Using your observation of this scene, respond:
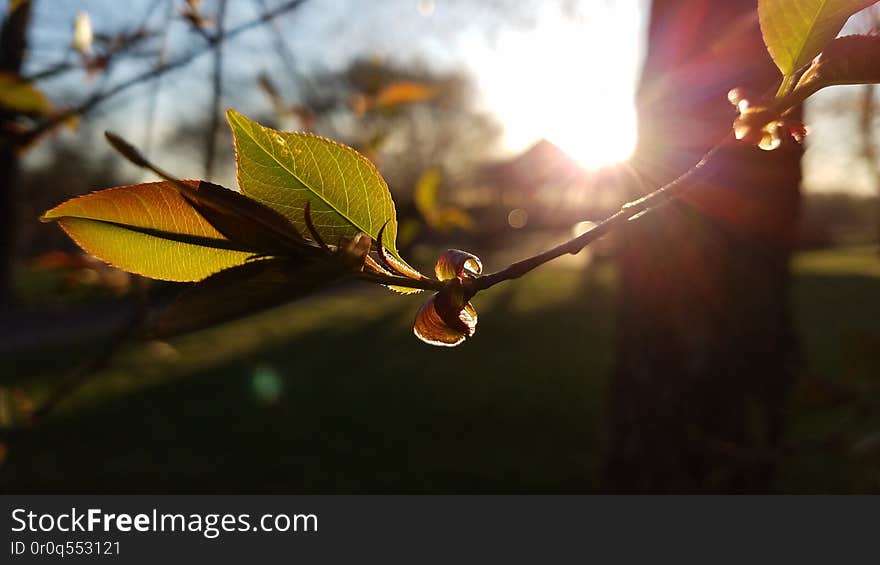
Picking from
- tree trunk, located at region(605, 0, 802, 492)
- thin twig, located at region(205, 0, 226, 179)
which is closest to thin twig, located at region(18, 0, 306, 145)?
thin twig, located at region(205, 0, 226, 179)

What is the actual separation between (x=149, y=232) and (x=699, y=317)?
246 centimetres

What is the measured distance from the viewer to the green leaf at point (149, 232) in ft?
1.28

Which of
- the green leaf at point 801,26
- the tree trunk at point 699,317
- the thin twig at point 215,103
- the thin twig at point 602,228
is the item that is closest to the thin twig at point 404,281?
the thin twig at point 602,228

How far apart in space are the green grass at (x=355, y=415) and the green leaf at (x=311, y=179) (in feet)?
5.72

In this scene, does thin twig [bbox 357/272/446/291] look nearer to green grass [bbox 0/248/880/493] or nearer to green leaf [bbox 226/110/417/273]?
green leaf [bbox 226/110/417/273]

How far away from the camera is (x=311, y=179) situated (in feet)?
1.37

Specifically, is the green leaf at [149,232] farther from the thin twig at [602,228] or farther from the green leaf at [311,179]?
the thin twig at [602,228]

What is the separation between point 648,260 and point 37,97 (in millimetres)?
2085

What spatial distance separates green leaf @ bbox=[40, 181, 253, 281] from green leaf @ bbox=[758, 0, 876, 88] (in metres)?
0.30

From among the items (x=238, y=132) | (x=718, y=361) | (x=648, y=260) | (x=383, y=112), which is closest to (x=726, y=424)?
(x=718, y=361)

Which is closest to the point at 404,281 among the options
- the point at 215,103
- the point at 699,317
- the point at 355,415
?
the point at 215,103

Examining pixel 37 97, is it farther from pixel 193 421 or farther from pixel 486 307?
pixel 486 307

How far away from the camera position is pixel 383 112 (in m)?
1.87

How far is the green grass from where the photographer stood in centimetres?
533
